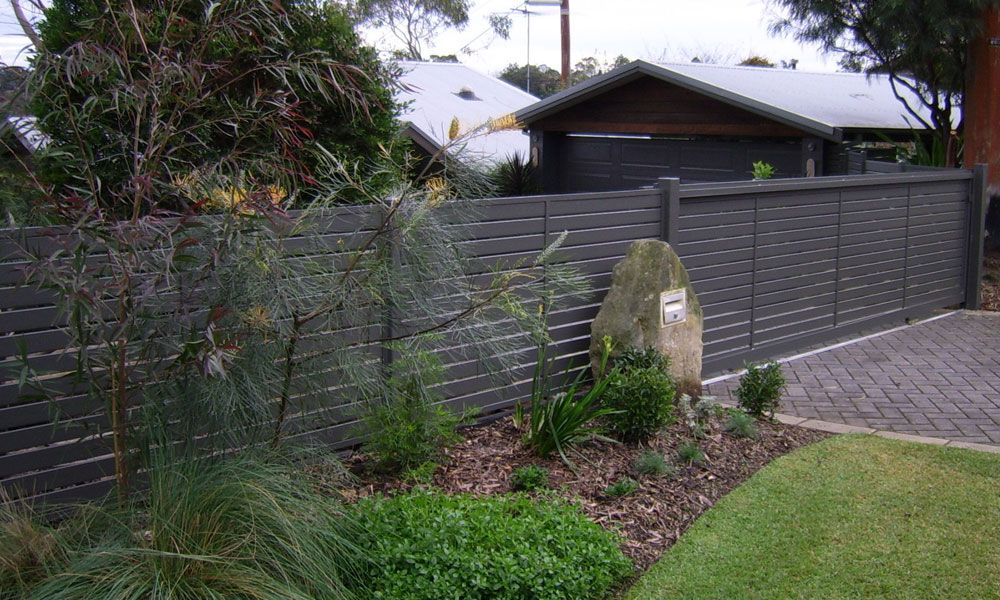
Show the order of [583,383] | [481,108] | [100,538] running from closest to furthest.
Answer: [100,538] < [583,383] < [481,108]

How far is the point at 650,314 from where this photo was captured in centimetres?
702

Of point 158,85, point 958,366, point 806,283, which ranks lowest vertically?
point 958,366

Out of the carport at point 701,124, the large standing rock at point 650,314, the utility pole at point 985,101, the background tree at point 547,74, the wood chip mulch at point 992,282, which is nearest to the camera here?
the large standing rock at point 650,314

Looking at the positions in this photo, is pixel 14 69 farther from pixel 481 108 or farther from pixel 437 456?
pixel 481 108

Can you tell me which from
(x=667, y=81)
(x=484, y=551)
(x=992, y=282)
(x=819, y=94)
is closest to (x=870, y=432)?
(x=484, y=551)

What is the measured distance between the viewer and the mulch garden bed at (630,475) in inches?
198

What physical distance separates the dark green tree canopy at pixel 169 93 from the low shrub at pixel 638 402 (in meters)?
2.34

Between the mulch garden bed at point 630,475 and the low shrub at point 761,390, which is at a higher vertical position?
the low shrub at point 761,390

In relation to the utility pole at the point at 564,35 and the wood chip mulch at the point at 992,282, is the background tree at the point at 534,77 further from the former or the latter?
the wood chip mulch at the point at 992,282

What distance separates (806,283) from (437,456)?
17.4ft

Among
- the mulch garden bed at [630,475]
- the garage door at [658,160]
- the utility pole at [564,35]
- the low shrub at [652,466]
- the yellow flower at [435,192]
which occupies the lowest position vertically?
the mulch garden bed at [630,475]

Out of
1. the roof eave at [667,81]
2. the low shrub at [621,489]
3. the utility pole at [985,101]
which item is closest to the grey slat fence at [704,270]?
the low shrub at [621,489]

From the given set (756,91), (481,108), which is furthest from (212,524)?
(481,108)

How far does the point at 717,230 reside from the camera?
27.7 ft
